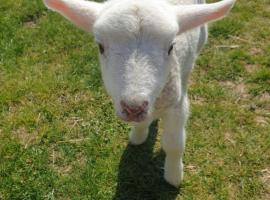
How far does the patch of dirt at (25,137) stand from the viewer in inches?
187

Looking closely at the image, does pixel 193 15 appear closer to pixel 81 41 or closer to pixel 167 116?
pixel 167 116

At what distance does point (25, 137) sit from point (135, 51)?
2382mm

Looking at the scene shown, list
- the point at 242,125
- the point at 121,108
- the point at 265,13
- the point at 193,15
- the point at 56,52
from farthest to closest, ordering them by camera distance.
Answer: the point at 265,13 → the point at 56,52 → the point at 242,125 → the point at 193,15 → the point at 121,108

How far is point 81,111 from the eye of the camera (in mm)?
5035

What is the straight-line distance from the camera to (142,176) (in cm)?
→ 441

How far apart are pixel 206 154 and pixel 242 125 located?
55 centimetres

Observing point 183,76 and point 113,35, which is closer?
point 113,35

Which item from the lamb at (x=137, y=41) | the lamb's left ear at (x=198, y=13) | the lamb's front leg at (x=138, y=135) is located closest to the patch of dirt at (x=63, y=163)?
the lamb's front leg at (x=138, y=135)

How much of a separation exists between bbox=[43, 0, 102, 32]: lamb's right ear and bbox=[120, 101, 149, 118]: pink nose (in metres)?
0.67

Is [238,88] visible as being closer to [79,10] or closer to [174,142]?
[174,142]

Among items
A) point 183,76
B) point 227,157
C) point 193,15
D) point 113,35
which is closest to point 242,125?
Answer: point 227,157

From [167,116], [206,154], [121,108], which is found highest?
[121,108]

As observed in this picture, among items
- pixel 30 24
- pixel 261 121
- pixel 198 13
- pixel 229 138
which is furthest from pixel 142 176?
pixel 30 24

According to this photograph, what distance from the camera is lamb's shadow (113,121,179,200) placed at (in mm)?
4254
